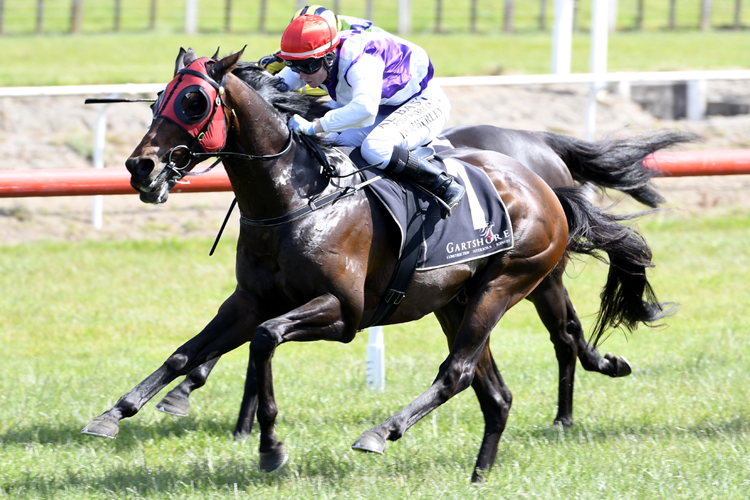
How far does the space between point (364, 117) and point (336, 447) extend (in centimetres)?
157

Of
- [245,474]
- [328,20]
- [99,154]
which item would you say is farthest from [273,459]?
[99,154]

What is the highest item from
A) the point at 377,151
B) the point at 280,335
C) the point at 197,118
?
the point at 197,118

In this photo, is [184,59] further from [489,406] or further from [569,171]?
[569,171]

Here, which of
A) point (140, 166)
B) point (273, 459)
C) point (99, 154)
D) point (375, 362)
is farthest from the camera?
point (99, 154)

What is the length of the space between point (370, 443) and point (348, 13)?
2812 centimetres

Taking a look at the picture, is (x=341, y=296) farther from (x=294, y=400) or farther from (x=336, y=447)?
(x=294, y=400)

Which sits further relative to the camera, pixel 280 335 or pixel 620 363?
pixel 620 363

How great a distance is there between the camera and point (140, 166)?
3.54 meters

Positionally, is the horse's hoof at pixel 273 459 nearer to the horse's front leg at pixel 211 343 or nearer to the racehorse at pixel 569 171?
the horse's front leg at pixel 211 343

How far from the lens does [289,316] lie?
380 cm

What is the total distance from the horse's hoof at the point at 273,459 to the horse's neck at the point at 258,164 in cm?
97

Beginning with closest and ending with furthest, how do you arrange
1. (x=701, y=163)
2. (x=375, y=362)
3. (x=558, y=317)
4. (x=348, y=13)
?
(x=558, y=317) → (x=375, y=362) → (x=701, y=163) → (x=348, y=13)

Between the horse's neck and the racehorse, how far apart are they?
1.91 metres

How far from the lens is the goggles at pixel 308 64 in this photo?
4.00 meters
